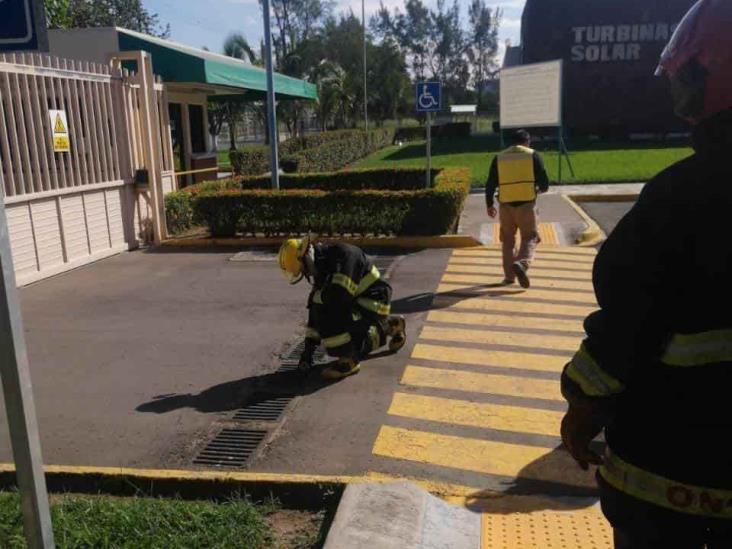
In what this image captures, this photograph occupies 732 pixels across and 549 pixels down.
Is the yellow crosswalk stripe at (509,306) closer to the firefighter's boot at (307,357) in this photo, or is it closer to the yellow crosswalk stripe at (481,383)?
the yellow crosswalk stripe at (481,383)

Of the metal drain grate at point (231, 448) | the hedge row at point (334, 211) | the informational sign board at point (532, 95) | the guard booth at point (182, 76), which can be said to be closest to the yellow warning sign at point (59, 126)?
the hedge row at point (334, 211)

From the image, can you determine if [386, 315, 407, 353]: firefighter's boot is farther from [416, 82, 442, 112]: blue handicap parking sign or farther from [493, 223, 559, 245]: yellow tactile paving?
[416, 82, 442, 112]: blue handicap parking sign

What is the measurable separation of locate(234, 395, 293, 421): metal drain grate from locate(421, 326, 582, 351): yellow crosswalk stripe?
1.78 meters

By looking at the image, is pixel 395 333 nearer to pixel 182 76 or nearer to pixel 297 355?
pixel 297 355

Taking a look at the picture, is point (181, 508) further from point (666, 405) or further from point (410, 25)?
point (410, 25)

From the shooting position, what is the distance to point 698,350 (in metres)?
1.56

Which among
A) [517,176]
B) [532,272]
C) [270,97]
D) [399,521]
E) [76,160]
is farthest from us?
[270,97]

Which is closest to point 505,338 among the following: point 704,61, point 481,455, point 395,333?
point 395,333

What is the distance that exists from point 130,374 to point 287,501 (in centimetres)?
246

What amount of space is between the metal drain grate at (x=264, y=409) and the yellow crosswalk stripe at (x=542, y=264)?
4.83 metres

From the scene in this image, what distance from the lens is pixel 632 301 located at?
1586 millimetres

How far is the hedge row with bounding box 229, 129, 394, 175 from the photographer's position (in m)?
21.4

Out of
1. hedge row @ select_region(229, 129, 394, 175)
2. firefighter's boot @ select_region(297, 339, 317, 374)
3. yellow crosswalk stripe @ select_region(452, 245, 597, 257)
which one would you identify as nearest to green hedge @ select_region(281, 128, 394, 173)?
hedge row @ select_region(229, 129, 394, 175)

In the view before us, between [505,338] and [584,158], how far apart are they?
71.0 feet
